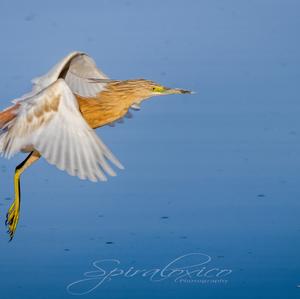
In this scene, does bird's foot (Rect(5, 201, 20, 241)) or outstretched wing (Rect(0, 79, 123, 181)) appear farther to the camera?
bird's foot (Rect(5, 201, 20, 241))

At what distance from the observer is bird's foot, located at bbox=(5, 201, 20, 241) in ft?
18.1

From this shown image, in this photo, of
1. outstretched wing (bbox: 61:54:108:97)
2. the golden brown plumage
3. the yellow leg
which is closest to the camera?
the yellow leg

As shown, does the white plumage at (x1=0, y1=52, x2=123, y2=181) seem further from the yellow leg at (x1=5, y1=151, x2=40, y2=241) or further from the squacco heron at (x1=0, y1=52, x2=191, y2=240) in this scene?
the yellow leg at (x1=5, y1=151, x2=40, y2=241)

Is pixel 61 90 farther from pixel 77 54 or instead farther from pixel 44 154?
pixel 77 54

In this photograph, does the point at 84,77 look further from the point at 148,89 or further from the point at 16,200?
the point at 16,200

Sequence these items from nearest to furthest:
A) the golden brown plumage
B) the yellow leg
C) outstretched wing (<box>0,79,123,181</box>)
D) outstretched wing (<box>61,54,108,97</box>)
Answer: outstretched wing (<box>0,79,123,181</box>) < the yellow leg < the golden brown plumage < outstretched wing (<box>61,54,108,97</box>)

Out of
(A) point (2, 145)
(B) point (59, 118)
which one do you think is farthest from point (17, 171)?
→ (B) point (59, 118)

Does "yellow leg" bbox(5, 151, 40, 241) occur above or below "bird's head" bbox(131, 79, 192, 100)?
below

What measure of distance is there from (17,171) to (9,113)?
1.00 feet

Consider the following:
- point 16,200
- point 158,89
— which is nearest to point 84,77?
point 158,89

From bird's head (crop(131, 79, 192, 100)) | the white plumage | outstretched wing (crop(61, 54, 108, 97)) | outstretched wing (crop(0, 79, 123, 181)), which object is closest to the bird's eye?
bird's head (crop(131, 79, 192, 100))

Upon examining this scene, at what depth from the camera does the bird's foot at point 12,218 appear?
5531 mm

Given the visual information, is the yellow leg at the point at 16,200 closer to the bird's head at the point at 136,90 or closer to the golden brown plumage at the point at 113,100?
the golden brown plumage at the point at 113,100

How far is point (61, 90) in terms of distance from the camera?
5043mm
